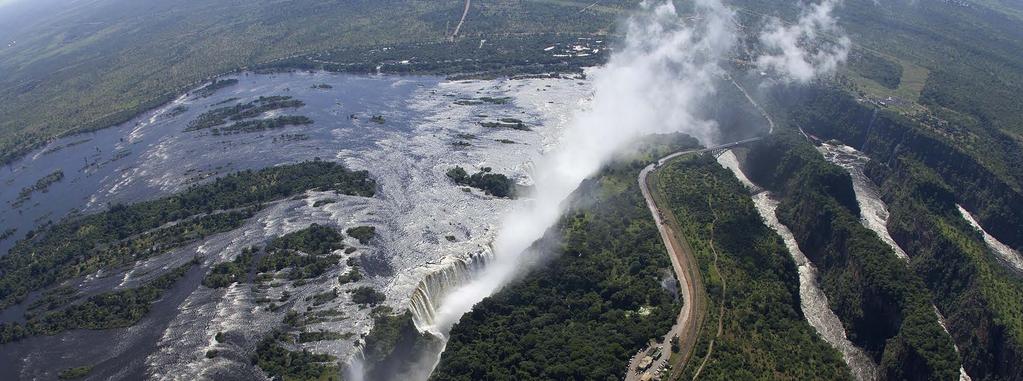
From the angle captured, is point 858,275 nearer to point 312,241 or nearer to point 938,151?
point 938,151

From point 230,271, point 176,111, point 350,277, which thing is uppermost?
point 230,271

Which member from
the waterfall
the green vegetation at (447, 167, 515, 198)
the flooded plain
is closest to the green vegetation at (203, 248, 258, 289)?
the flooded plain

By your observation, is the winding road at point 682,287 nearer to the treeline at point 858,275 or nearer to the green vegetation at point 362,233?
the treeline at point 858,275

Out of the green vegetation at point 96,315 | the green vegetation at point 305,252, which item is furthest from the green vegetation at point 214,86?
the green vegetation at point 96,315

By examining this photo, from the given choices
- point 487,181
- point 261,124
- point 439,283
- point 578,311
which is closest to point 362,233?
point 439,283

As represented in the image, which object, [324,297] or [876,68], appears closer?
[324,297]

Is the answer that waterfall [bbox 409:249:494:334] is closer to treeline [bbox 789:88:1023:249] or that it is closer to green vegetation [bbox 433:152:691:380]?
green vegetation [bbox 433:152:691:380]
